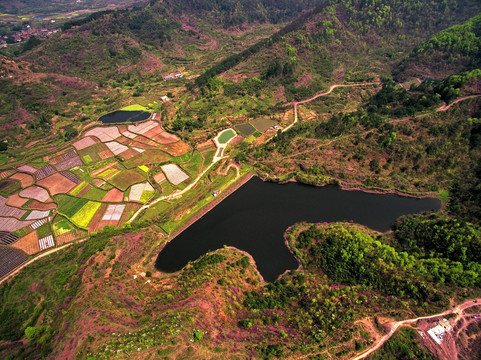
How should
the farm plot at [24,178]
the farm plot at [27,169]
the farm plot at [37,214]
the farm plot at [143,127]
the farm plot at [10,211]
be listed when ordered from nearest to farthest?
the farm plot at [37,214]
the farm plot at [10,211]
the farm plot at [24,178]
the farm plot at [27,169]
the farm plot at [143,127]

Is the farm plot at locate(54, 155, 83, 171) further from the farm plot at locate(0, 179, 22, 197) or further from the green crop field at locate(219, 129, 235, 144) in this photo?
the green crop field at locate(219, 129, 235, 144)

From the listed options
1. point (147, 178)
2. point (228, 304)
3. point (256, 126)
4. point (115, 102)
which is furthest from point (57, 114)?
point (228, 304)

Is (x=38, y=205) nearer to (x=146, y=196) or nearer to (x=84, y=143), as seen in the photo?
(x=146, y=196)

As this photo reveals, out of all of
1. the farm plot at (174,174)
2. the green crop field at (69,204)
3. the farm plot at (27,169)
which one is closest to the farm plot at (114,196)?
the green crop field at (69,204)

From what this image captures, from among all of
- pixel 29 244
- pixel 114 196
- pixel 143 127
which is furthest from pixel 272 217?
pixel 143 127

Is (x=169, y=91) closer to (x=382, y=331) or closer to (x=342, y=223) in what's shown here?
(x=342, y=223)

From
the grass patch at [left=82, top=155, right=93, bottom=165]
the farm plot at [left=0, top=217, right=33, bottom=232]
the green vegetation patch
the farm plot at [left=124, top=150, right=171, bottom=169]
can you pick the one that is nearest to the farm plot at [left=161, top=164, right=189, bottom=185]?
the farm plot at [left=124, top=150, right=171, bottom=169]

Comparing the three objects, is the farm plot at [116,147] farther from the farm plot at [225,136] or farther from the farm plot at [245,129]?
the farm plot at [245,129]
